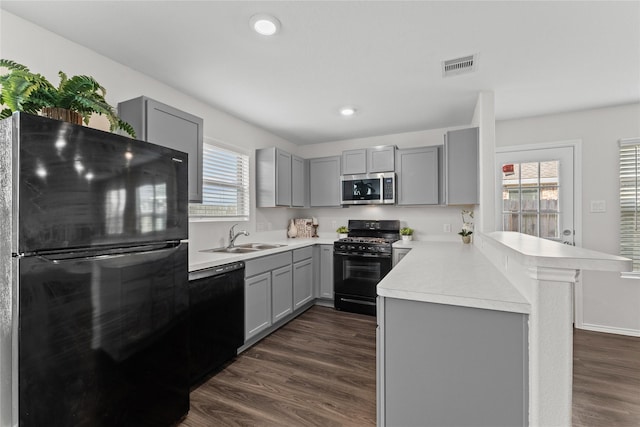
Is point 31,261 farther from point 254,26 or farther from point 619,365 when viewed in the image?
point 619,365

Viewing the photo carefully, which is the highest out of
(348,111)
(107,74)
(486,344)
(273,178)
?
(348,111)

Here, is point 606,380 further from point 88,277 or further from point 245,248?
point 88,277

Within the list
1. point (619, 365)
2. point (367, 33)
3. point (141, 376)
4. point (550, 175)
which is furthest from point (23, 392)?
point (550, 175)

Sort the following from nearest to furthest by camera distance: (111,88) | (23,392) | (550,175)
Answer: (23,392) < (111,88) < (550,175)

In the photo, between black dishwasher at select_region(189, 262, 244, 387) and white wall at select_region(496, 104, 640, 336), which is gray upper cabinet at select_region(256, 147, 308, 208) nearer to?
black dishwasher at select_region(189, 262, 244, 387)

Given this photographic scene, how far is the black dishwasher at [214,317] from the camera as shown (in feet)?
6.67

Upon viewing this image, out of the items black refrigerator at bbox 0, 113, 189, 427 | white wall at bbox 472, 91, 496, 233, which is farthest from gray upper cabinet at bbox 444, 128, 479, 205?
black refrigerator at bbox 0, 113, 189, 427

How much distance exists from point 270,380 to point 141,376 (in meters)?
1.00

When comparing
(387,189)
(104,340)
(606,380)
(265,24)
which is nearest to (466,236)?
(387,189)

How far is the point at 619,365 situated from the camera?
2385 mm

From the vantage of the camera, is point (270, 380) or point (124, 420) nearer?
point (124, 420)

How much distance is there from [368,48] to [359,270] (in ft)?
8.29

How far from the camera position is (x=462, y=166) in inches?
125

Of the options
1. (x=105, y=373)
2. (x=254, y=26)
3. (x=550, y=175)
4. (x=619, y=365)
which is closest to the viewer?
(x=105, y=373)
